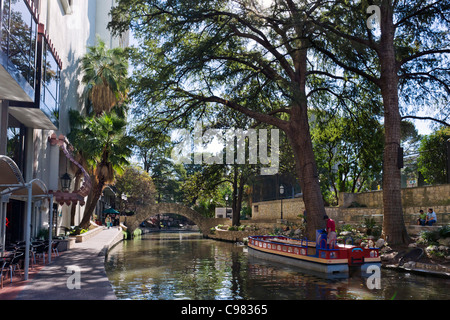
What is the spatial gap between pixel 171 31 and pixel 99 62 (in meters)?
17.8

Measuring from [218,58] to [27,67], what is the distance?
8376mm

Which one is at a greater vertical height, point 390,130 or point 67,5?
point 67,5

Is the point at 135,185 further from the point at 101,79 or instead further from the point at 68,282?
the point at 68,282

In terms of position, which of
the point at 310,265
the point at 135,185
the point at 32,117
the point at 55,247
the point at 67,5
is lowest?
the point at 310,265

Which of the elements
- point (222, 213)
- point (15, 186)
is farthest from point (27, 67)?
point (222, 213)

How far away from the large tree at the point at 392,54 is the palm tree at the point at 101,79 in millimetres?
19046

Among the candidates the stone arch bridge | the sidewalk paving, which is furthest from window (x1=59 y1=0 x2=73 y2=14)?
the stone arch bridge

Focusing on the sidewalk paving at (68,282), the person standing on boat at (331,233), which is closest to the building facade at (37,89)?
the sidewalk paving at (68,282)

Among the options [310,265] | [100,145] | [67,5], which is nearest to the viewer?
[310,265]

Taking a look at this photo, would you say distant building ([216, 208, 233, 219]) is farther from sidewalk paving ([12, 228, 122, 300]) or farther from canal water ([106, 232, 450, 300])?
sidewalk paving ([12, 228, 122, 300])

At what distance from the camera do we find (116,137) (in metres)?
30.5

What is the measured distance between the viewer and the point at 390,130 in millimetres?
20953

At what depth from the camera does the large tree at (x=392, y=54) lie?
1954cm
